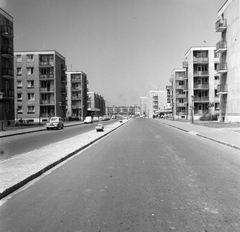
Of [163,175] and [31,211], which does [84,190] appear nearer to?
[31,211]

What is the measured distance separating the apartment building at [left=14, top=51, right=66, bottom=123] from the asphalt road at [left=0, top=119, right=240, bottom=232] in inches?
2261

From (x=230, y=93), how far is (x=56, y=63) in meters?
42.4

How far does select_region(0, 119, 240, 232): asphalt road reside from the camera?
155 inches

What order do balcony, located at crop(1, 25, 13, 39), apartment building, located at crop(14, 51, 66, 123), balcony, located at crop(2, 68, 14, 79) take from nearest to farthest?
balcony, located at crop(1, 25, 13, 39), balcony, located at crop(2, 68, 14, 79), apartment building, located at crop(14, 51, 66, 123)

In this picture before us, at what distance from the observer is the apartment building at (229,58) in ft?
115

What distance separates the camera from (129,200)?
5.01 m

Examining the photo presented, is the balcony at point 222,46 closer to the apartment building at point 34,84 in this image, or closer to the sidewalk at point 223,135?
the sidewalk at point 223,135

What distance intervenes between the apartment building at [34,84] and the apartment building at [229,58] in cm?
3840

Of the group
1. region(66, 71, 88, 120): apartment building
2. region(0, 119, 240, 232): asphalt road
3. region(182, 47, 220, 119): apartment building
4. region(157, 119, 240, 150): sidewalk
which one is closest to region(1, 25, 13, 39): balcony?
region(157, 119, 240, 150): sidewalk

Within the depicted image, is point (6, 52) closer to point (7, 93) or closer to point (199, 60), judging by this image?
point (7, 93)

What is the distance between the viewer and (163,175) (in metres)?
7.04

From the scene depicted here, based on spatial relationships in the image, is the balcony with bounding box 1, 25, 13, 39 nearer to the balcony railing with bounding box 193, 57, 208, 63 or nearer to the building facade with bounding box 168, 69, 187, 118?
the balcony railing with bounding box 193, 57, 208, 63

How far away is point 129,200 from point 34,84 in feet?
204

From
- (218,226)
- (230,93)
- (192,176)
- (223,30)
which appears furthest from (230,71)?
(218,226)
